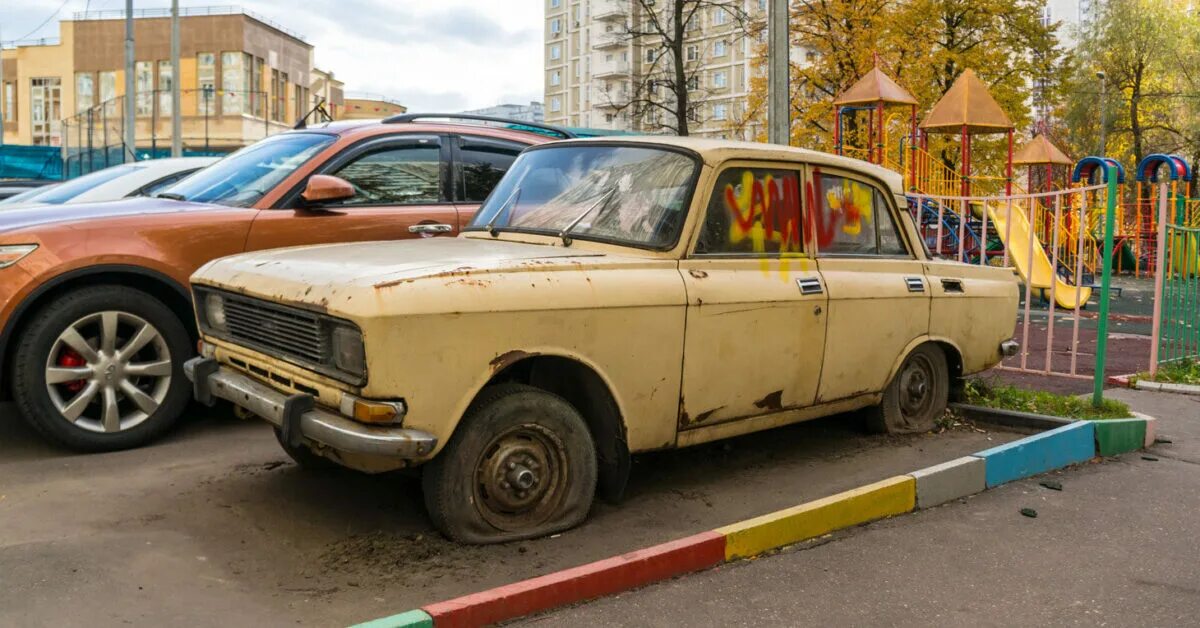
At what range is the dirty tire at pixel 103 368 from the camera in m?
5.25

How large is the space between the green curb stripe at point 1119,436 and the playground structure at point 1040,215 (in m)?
0.55

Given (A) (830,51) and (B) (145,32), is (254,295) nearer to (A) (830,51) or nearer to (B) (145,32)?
(A) (830,51)

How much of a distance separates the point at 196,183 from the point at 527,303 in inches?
143

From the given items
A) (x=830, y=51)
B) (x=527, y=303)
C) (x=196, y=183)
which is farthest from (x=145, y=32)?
(x=527, y=303)

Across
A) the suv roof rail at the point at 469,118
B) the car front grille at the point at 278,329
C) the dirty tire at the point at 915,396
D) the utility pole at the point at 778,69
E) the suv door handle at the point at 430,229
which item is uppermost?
the utility pole at the point at 778,69

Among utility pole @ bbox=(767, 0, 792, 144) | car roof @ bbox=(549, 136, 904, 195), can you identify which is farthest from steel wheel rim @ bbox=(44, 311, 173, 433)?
utility pole @ bbox=(767, 0, 792, 144)

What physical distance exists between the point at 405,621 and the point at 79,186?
8.17 m

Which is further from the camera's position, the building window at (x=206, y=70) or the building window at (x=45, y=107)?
the building window at (x=45, y=107)

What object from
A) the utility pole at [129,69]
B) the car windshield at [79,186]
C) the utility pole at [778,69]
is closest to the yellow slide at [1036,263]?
the utility pole at [778,69]

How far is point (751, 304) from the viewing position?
15.7ft

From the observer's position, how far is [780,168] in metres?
5.21

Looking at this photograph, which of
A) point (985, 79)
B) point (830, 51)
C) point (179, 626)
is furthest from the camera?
point (985, 79)

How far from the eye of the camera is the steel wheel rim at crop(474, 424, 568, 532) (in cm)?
402

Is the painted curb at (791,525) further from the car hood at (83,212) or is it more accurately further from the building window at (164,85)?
the building window at (164,85)
